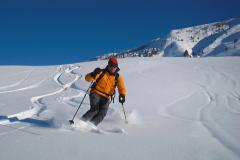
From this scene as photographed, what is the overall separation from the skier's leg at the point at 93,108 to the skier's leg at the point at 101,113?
8 centimetres

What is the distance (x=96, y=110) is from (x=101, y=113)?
6.2 inches

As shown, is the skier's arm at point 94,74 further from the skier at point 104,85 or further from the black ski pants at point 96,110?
the black ski pants at point 96,110

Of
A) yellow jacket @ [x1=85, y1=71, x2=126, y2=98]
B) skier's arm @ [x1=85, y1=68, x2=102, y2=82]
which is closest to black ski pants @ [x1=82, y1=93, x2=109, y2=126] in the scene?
yellow jacket @ [x1=85, y1=71, x2=126, y2=98]

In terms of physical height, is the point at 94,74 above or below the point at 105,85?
above

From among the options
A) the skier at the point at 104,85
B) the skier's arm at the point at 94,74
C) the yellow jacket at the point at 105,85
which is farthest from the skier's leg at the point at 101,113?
the skier's arm at the point at 94,74

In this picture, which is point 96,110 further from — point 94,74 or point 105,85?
point 94,74

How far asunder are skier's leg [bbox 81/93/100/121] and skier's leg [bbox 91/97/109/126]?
78 mm

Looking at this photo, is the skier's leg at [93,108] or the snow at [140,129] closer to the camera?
the snow at [140,129]

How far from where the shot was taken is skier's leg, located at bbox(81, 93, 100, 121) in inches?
262

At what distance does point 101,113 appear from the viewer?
22.6 ft

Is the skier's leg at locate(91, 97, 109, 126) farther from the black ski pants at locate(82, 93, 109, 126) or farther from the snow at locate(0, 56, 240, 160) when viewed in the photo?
the snow at locate(0, 56, 240, 160)

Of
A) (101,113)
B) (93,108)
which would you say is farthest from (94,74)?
(101,113)

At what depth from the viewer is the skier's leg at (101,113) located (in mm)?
6703

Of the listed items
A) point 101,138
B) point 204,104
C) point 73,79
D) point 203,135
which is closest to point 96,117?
point 101,138
